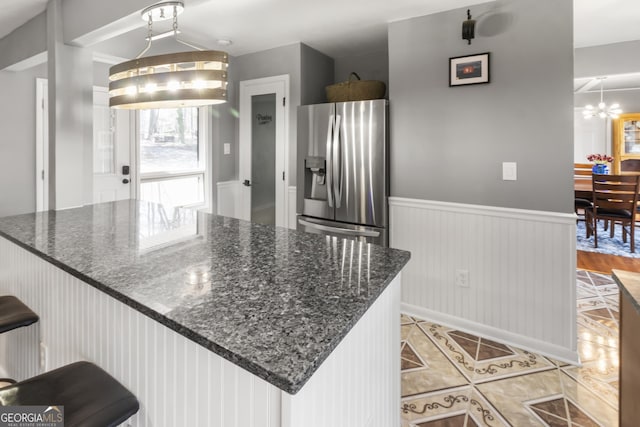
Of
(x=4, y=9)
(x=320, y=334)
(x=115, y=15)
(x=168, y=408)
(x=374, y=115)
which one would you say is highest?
(x=4, y=9)

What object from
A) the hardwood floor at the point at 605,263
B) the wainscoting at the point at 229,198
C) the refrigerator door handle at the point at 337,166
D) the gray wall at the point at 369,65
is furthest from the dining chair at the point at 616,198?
the wainscoting at the point at 229,198

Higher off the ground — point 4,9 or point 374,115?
point 4,9

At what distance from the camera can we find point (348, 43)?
3.67m

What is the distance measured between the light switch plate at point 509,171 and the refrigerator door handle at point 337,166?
1269mm

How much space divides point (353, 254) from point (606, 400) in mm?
1716

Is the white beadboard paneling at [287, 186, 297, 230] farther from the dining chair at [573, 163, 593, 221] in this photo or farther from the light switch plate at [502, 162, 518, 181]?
the dining chair at [573, 163, 593, 221]

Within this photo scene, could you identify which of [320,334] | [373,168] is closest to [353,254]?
[320,334]

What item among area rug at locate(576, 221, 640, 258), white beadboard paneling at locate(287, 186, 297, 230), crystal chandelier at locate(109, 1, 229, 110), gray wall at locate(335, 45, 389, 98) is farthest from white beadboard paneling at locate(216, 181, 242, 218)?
area rug at locate(576, 221, 640, 258)

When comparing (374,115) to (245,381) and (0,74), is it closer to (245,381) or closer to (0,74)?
(245,381)

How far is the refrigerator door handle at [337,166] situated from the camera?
3158 mm

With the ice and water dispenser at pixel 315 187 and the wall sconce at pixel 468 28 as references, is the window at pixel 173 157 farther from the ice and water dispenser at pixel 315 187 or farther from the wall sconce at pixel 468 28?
the wall sconce at pixel 468 28

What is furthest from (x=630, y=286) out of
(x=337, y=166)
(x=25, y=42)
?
(x=25, y=42)

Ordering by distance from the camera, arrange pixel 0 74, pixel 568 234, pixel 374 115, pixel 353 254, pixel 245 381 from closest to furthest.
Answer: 1. pixel 245 381
2. pixel 353 254
3. pixel 568 234
4. pixel 374 115
5. pixel 0 74

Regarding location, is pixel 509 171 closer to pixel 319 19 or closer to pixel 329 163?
pixel 329 163
